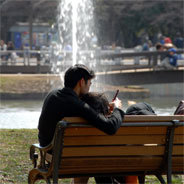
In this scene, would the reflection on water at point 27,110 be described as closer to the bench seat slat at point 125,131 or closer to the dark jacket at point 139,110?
the dark jacket at point 139,110

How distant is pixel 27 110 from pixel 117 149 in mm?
12965

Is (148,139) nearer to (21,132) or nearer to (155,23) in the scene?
(21,132)

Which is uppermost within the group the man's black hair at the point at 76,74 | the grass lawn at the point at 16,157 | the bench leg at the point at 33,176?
the man's black hair at the point at 76,74

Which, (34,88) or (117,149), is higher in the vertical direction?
(117,149)

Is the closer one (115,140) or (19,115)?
(115,140)

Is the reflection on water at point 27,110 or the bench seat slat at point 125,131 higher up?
the bench seat slat at point 125,131

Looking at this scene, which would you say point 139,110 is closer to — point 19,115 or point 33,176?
point 33,176

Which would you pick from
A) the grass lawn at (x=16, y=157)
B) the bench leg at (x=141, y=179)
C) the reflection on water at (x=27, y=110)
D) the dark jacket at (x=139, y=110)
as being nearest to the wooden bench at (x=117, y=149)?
the bench leg at (x=141, y=179)

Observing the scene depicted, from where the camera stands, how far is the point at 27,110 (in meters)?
17.8

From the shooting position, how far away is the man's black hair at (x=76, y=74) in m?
5.04

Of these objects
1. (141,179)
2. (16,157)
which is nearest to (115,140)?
(141,179)

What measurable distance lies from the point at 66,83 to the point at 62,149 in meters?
0.55

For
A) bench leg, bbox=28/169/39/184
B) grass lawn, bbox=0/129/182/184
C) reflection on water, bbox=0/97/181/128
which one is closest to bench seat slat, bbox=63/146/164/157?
bench leg, bbox=28/169/39/184

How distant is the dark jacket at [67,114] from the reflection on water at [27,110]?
7316 millimetres
